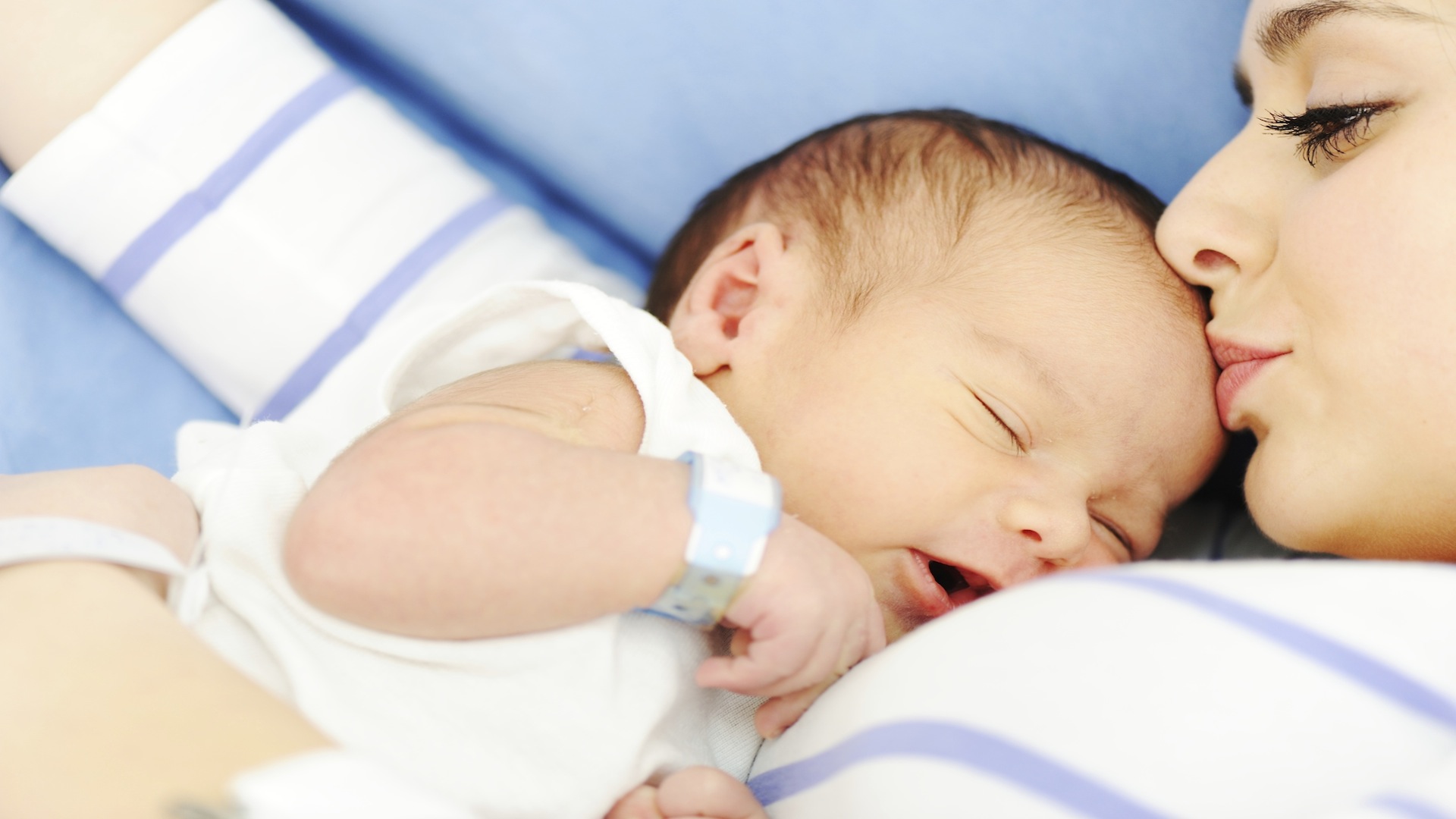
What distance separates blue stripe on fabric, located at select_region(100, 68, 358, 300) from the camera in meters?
1.63

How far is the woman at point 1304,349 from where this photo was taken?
0.78m

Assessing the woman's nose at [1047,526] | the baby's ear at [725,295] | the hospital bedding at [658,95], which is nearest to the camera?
the woman's nose at [1047,526]

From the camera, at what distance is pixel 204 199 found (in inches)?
65.6

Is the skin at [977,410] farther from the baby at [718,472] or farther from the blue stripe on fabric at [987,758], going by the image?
the blue stripe on fabric at [987,758]

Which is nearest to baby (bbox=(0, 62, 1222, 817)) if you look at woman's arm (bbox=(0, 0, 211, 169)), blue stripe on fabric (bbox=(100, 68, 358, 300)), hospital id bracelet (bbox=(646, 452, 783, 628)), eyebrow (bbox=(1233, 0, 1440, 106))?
hospital id bracelet (bbox=(646, 452, 783, 628))

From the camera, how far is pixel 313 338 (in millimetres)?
1664

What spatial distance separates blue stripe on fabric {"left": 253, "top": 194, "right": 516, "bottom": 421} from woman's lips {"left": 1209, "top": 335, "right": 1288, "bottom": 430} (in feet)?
3.92

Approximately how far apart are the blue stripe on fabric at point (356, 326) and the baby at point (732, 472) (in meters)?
0.32

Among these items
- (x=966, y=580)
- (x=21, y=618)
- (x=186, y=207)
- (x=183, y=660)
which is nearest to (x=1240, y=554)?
(x=966, y=580)

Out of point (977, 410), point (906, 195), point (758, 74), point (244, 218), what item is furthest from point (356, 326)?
point (977, 410)

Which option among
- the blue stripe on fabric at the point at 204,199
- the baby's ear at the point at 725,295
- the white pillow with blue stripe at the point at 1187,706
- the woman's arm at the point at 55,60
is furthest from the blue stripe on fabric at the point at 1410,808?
the woman's arm at the point at 55,60

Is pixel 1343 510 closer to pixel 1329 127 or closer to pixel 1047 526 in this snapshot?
pixel 1047 526

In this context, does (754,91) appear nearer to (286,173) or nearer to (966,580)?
(286,173)

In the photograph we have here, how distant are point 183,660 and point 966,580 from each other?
0.88 metres
